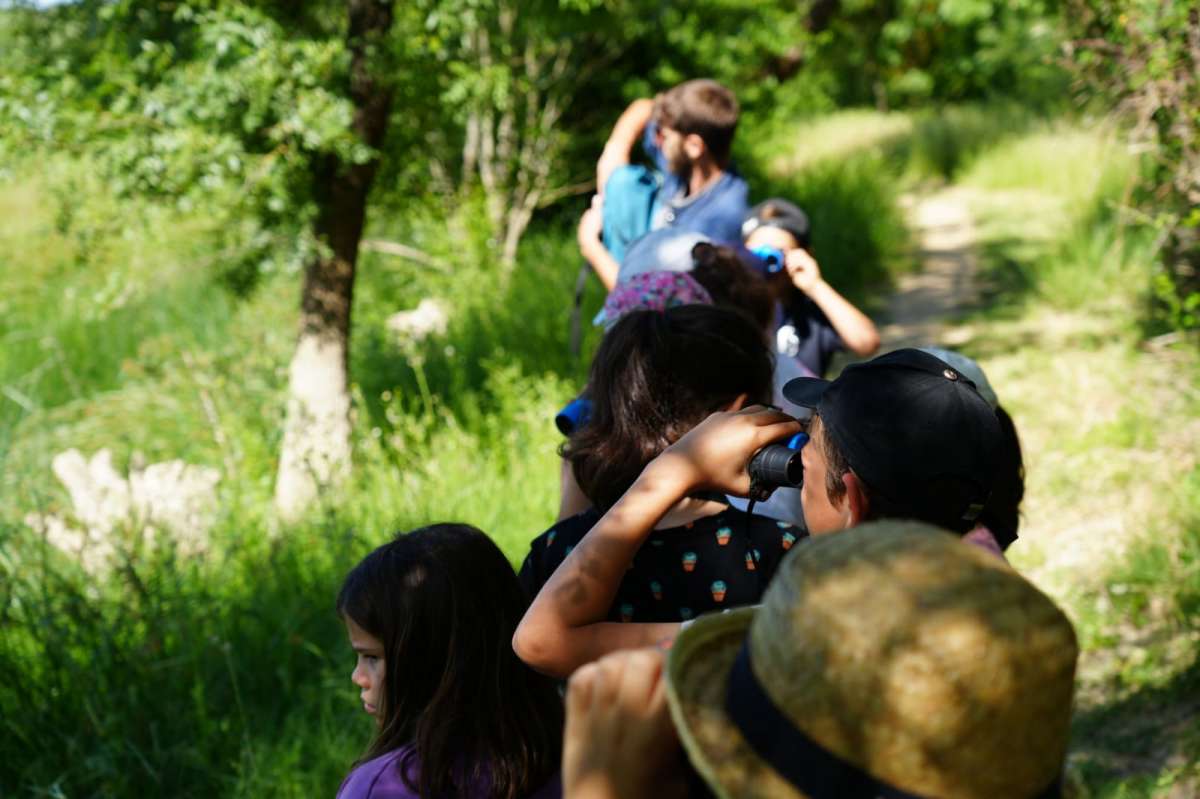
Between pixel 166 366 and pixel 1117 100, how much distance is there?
17.5 ft

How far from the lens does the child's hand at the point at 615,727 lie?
1219 mm

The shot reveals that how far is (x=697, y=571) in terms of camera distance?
202 cm

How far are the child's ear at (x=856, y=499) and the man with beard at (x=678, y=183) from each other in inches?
103

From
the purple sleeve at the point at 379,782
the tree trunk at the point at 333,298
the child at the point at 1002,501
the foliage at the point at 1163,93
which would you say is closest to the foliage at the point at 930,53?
the foliage at the point at 1163,93

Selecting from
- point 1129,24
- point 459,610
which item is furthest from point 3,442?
point 1129,24

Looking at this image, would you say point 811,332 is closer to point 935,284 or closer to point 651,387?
point 651,387

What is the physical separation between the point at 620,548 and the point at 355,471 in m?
3.77

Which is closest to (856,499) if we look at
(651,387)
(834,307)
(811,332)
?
(651,387)

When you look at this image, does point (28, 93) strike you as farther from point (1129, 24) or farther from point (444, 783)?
point (1129, 24)

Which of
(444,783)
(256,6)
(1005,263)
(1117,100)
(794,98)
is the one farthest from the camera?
(794,98)

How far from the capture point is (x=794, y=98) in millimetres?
14102

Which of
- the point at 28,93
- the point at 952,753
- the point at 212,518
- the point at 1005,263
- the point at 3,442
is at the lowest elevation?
the point at 1005,263

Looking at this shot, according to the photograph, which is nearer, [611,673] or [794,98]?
[611,673]

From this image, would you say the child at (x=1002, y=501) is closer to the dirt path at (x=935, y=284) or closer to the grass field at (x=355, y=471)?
the grass field at (x=355, y=471)
